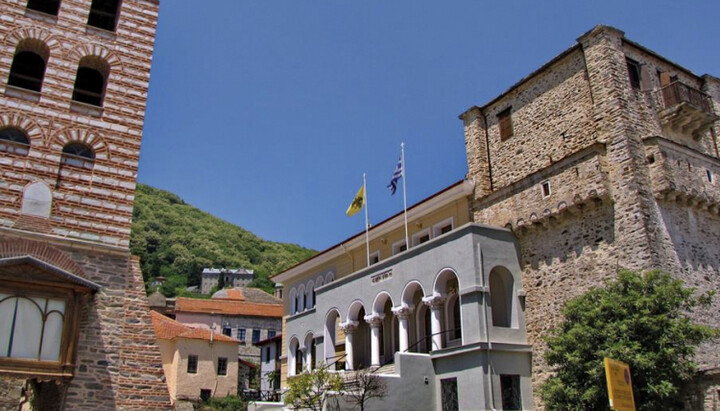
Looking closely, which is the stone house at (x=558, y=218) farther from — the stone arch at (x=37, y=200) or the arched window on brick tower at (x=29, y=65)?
the arched window on brick tower at (x=29, y=65)

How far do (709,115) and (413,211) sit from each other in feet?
39.5

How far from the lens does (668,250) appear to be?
19.0 metres

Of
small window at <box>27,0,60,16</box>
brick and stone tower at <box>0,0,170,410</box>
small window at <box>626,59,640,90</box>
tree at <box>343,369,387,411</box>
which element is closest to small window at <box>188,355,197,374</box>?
brick and stone tower at <box>0,0,170,410</box>

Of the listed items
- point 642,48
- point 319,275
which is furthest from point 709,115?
point 319,275

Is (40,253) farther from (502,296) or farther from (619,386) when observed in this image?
(619,386)

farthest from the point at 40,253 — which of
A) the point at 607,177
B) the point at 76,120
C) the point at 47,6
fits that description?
the point at 607,177

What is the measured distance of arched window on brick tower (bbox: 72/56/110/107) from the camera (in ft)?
70.0

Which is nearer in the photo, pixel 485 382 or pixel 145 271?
pixel 485 382

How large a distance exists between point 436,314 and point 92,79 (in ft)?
48.5

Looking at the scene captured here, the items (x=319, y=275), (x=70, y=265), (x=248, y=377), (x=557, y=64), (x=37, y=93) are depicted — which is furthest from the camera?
(x=248, y=377)

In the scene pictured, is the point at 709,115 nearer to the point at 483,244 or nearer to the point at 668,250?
the point at 668,250

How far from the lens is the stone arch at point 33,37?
2027 centimetres

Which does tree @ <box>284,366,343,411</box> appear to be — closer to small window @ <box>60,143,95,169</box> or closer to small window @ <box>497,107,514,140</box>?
small window @ <box>60,143,95,169</box>

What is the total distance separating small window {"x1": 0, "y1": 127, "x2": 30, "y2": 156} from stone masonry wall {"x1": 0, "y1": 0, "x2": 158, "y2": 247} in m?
0.15
